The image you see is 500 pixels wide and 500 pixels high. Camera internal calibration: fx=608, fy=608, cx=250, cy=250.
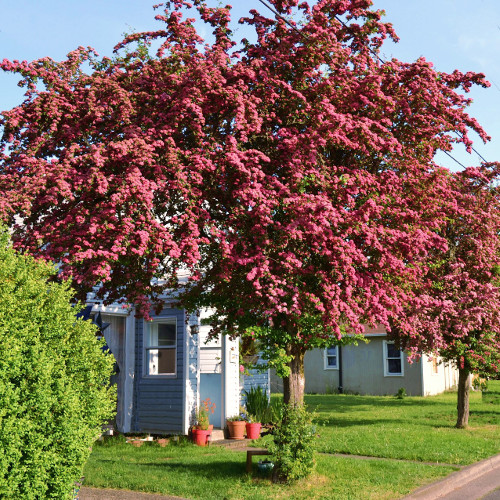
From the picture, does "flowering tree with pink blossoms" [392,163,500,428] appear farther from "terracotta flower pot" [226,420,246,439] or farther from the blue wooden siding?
the blue wooden siding

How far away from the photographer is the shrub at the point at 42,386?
5.61m

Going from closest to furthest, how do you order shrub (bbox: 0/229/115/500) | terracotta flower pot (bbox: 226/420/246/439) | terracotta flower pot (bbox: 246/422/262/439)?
shrub (bbox: 0/229/115/500) < terracotta flower pot (bbox: 226/420/246/439) < terracotta flower pot (bbox: 246/422/262/439)

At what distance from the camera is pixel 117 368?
1644 centimetres

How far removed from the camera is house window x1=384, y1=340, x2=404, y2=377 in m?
31.5

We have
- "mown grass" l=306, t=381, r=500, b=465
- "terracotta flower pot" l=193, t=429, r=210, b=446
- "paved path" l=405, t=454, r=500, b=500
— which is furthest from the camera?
"terracotta flower pot" l=193, t=429, r=210, b=446

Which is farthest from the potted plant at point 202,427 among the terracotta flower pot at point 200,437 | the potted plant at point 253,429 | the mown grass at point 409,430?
the mown grass at point 409,430

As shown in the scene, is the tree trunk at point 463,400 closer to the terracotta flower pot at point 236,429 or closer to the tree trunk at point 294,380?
the terracotta flower pot at point 236,429

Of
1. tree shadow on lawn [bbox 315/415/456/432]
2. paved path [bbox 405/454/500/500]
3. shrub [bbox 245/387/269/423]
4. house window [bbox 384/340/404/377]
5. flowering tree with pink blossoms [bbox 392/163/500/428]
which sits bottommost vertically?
tree shadow on lawn [bbox 315/415/456/432]

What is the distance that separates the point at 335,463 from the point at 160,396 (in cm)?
624

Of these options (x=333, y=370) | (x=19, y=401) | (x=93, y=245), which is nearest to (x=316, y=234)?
(x=93, y=245)

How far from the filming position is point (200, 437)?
14914 mm

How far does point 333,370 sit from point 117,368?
19.3 meters

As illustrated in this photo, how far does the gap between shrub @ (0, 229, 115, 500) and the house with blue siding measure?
9.18m

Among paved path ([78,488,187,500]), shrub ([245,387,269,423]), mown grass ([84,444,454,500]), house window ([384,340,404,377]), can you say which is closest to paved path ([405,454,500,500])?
mown grass ([84,444,454,500])
